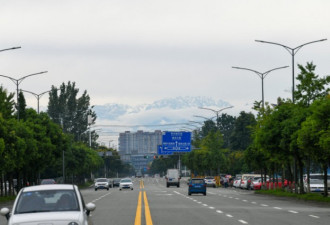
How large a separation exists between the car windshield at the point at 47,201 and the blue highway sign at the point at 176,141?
101 m

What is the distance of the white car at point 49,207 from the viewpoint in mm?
14219

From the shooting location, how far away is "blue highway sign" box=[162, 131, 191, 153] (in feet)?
385

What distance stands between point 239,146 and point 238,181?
76307mm

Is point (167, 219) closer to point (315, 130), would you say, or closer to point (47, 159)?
point (315, 130)

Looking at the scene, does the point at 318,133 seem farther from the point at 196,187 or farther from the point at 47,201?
the point at 47,201

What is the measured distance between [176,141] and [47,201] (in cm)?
10324

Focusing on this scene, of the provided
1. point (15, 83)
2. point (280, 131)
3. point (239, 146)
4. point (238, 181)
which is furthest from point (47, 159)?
point (239, 146)

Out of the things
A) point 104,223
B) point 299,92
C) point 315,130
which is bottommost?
point 104,223

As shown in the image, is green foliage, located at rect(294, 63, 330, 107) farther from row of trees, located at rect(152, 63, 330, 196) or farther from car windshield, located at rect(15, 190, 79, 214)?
car windshield, located at rect(15, 190, 79, 214)

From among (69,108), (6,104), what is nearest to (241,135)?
(69,108)

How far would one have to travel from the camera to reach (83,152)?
116m

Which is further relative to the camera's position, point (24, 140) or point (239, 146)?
point (239, 146)

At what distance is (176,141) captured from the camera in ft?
389

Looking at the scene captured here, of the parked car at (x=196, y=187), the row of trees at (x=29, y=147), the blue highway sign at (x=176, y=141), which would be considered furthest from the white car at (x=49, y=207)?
the blue highway sign at (x=176, y=141)
